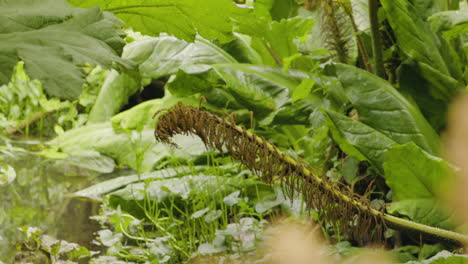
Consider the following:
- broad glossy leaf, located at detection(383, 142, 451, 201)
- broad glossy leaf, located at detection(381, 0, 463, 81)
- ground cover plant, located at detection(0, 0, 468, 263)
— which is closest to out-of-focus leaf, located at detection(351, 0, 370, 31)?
ground cover plant, located at detection(0, 0, 468, 263)

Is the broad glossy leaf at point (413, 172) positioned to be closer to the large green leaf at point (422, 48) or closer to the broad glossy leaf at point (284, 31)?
the large green leaf at point (422, 48)

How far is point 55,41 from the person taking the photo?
19.4 inches

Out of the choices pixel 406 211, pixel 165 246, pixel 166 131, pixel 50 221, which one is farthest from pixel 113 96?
pixel 166 131

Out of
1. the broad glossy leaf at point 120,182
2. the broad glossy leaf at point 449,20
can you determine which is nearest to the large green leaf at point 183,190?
the broad glossy leaf at point 120,182

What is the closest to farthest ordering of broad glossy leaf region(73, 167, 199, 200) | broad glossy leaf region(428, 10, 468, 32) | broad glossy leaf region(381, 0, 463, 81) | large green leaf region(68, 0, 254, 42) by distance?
large green leaf region(68, 0, 254, 42)
broad glossy leaf region(428, 10, 468, 32)
broad glossy leaf region(381, 0, 463, 81)
broad glossy leaf region(73, 167, 199, 200)

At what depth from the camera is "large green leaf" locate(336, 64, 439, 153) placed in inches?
63.9

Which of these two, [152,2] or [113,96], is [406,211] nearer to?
[152,2]

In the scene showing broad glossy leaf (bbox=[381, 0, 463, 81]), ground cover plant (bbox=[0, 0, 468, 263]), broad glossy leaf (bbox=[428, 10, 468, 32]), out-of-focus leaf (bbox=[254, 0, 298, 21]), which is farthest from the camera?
out-of-focus leaf (bbox=[254, 0, 298, 21])

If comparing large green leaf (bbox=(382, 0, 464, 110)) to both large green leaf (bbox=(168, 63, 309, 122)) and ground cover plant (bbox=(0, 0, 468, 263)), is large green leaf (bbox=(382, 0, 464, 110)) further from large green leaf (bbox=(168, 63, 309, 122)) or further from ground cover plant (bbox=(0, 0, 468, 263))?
large green leaf (bbox=(168, 63, 309, 122))

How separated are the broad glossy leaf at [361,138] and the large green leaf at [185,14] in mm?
686

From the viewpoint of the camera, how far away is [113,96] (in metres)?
4.06

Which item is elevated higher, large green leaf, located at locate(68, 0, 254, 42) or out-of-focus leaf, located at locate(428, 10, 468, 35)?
large green leaf, located at locate(68, 0, 254, 42)

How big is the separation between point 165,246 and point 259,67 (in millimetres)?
844

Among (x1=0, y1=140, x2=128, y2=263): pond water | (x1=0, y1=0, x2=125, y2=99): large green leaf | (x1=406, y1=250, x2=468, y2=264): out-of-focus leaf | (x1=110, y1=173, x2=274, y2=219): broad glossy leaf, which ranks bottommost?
(x1=0, y1=140, x2=128, y2=263): pond water
